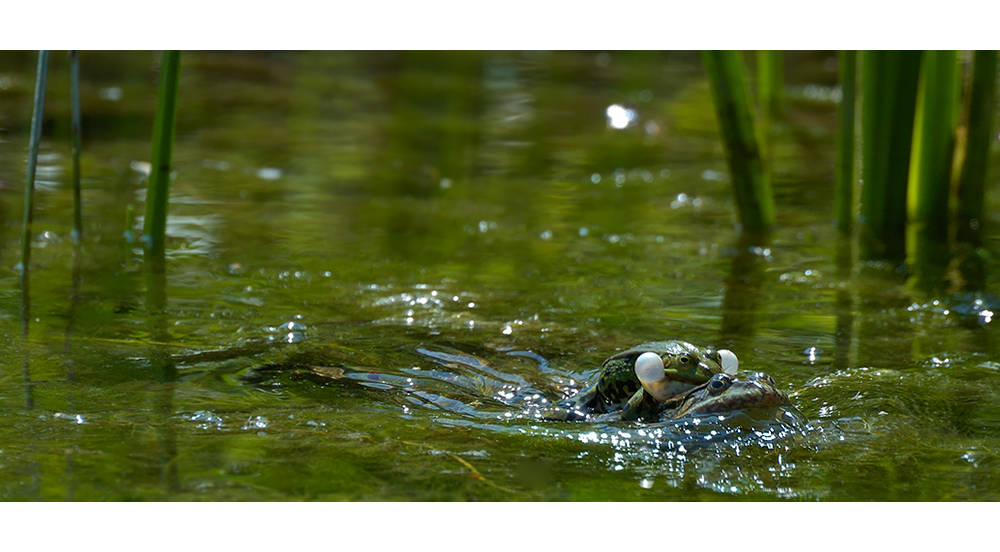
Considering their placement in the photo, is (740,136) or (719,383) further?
(740,136)

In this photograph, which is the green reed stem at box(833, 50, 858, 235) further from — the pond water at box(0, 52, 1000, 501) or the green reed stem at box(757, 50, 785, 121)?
the green reed stem at box(757, 50, 785, 121)

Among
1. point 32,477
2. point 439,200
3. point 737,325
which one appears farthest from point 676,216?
point 32,477

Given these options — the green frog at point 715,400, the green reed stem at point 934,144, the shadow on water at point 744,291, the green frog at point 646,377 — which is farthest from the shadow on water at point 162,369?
the green reed stem at point 934,144

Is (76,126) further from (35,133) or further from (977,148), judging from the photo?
(977,148)

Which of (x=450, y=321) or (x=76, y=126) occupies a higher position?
(x=76, y=126)

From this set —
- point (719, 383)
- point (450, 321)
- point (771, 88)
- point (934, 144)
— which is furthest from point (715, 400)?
point (771, 88)
